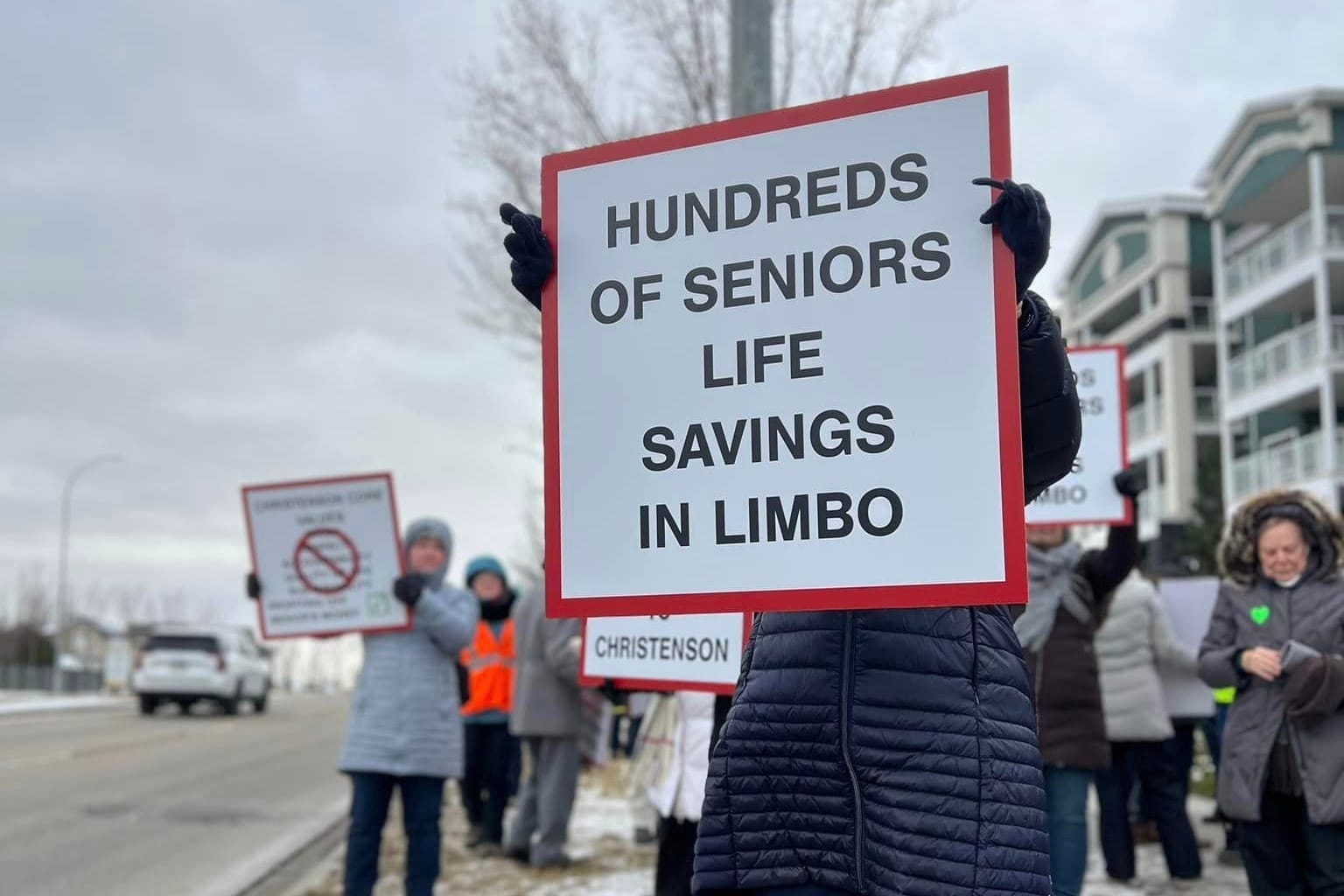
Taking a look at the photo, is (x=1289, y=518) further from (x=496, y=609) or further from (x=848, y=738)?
(x=496, y=609)

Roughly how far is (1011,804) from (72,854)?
8341mm

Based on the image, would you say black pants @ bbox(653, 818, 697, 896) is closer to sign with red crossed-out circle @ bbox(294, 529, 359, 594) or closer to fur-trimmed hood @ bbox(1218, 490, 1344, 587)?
sign with red crossed-out circle @ bbox(294, 529, 359, 594)

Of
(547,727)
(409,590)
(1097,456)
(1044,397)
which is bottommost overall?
(547,727)

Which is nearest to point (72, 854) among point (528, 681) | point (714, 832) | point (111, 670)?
point (528, 681)

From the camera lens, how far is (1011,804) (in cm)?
251

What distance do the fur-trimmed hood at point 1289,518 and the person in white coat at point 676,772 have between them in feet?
6.31

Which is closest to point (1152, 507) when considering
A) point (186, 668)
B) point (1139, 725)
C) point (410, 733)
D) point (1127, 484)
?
point (186, 668)

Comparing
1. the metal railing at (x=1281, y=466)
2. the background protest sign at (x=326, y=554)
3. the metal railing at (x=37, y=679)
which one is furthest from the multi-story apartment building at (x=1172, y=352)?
the background protest sign at (x=326, y=554)

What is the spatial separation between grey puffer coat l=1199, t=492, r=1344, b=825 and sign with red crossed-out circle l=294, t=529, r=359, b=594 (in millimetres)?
3453

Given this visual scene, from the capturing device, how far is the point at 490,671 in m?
9.77

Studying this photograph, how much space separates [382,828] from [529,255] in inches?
146

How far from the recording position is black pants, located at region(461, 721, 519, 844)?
933 centimetres

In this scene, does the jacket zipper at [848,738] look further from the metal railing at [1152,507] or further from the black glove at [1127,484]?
the metal railing at [1152,507]

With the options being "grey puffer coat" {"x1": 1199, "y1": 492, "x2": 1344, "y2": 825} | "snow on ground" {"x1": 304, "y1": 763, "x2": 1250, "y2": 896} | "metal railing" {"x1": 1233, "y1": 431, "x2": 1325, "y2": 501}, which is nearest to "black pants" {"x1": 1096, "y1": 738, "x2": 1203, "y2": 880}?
"snow on ground" {"x1": 304, "y1": 763, "x2": 1250, "y2": 896}
